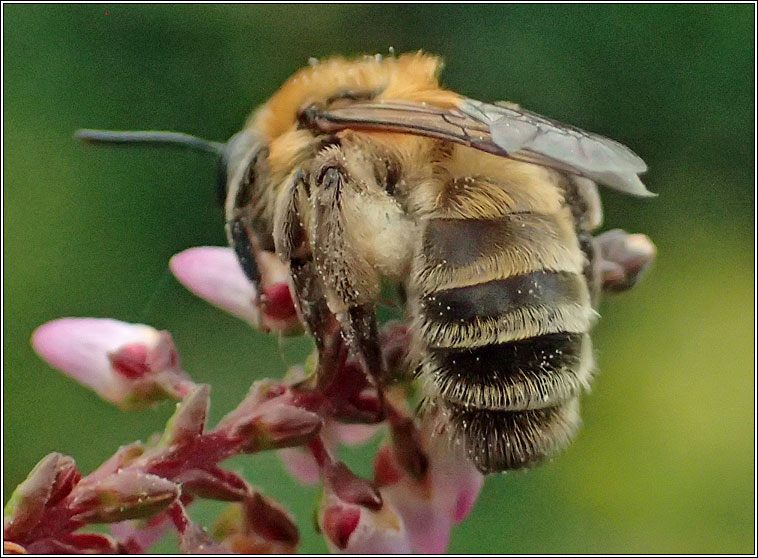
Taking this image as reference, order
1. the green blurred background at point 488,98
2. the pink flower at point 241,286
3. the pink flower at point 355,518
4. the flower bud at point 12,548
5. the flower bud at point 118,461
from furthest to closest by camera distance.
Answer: the green blurred background at point 488,98 < the pink flower at point 241,286 < the pink flower at point 355,518 < the flower bud at point 118,461 < the flower bud at point 12,548

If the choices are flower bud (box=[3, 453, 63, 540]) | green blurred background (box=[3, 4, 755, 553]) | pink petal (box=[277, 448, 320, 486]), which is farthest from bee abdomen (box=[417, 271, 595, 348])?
green blurred background (box=[3, 4, 755, 553])

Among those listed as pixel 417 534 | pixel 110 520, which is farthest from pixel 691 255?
pixel 110 520

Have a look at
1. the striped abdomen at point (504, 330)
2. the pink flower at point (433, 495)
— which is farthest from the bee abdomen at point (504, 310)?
the pink flower at point (433, 495)

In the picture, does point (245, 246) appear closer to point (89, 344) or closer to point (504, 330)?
point (89, 344)

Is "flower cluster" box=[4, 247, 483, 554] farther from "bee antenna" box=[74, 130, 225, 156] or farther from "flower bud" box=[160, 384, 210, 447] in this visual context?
"bee antenna" box=[74, 130, 225, 156]

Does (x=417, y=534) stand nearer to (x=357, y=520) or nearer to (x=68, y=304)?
(x=357, y=520)

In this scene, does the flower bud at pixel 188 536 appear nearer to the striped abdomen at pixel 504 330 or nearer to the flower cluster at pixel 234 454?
the flower cluster at pixel 234 454

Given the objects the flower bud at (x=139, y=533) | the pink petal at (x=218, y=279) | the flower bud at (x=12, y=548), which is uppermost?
the pink petal at (x=218, y=279)

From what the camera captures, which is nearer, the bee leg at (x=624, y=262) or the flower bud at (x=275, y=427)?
the flower bud at (x=275, y=427)
